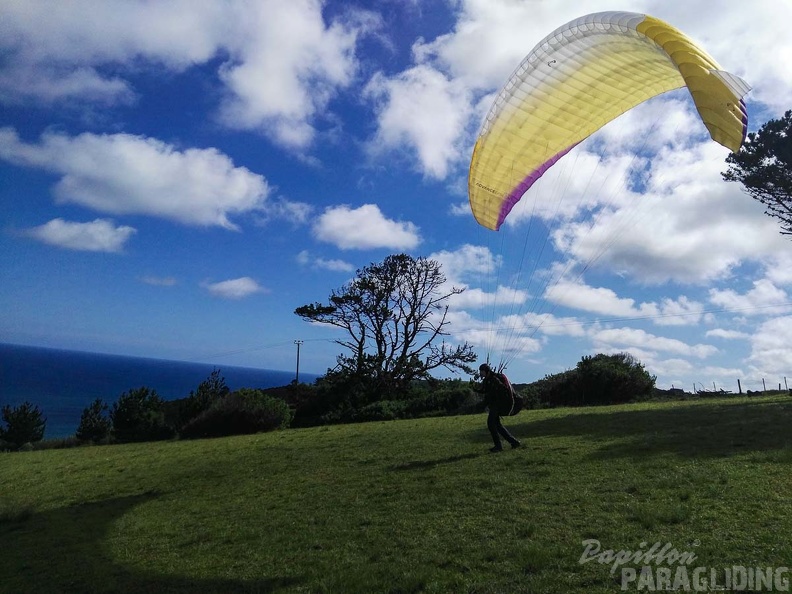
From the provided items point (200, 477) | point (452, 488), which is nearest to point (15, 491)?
point (200, 477)

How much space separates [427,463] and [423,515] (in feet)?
12.2

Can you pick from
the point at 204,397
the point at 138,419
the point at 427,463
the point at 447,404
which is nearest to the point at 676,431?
the point at 427,463

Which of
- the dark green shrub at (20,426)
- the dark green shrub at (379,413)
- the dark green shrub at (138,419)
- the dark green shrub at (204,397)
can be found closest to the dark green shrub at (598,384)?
the dark green shrub at (379,413)

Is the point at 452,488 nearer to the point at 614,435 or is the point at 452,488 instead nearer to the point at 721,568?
the point at 721,568

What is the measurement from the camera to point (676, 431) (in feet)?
39.2

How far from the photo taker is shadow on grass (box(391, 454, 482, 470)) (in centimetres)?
1039

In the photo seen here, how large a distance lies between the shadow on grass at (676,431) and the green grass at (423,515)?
10 cm

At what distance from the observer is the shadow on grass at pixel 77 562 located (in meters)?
5.68

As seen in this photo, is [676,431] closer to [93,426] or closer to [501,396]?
[501,396]

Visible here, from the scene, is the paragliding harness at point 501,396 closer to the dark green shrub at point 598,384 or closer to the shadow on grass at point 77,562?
the shadow on grass at point 77,562

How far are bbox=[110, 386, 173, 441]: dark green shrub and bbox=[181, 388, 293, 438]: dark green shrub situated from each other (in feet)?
11.6

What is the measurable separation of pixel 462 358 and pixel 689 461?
2939 cm

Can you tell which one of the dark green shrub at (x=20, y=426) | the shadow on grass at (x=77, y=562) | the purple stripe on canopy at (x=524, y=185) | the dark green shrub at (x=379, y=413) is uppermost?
the purple stripe on canopy at (x=524, y=185)

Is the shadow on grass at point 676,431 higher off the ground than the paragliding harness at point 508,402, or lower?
lower
